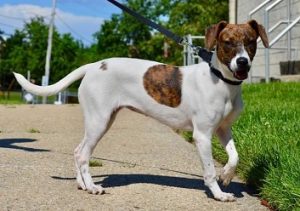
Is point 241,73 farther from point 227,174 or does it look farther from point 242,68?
point 227,174

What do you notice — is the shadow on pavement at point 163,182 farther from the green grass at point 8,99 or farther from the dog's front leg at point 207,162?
the green grass at point 8,99

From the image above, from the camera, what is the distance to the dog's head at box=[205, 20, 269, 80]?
182 inches

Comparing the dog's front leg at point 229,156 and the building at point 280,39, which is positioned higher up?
the building at point 280,39

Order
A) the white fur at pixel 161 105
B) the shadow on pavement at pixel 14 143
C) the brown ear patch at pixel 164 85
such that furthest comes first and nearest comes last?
the shadow on pavement at pixel 14 143 < the brown ear patch at pixel 164 85 < the white fur at pixel 161 105

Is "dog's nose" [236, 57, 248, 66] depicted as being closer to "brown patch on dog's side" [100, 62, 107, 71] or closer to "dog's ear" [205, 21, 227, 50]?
"dog's ear" [205, 21, 227, 50]

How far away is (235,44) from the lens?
4.70 m

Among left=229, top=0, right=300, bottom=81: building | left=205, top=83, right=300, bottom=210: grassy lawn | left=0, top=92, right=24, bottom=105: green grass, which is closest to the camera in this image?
left=205, top=83, right=300, bottom=210: grassy lawn

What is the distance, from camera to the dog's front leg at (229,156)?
5059 millimetres

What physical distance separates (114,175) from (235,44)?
2.04 m

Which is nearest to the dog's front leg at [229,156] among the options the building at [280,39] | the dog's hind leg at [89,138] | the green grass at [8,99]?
the dog's hind leg at [89,138]

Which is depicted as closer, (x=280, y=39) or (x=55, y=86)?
(x=55, y=86)

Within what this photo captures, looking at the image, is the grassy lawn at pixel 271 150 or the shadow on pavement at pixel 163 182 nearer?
the grassy lawn at pixel 271 150

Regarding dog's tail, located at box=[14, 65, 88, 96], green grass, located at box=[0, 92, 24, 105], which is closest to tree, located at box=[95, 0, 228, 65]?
green grass, located at box=[0, 92, 24, 105]

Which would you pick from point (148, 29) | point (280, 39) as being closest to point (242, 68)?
point (280, 39)
